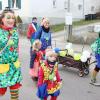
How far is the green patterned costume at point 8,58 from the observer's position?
671cm

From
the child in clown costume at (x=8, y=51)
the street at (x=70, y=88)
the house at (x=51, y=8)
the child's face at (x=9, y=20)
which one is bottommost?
the street at (x=70, y=88)

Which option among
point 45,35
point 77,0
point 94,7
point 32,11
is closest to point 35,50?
point 45,35

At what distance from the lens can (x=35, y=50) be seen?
30.9 feet

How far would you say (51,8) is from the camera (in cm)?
3319

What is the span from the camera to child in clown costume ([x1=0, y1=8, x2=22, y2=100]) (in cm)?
671

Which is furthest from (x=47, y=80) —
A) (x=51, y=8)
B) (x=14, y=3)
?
(x=51, y=8)

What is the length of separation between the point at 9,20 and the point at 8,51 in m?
0.50

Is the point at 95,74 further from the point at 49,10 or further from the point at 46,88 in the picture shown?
the point at 49,10

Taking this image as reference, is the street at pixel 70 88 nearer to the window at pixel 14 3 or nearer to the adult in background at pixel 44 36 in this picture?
the adult in background at pixel 44 36

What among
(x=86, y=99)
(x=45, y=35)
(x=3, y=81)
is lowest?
(x=86, y=99)

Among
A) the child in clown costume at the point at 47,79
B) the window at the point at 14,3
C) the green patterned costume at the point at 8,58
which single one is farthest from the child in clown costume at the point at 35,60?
the window at the point at 14,3

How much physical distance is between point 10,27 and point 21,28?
58.2 feet

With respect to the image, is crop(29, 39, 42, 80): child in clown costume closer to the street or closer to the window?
the street

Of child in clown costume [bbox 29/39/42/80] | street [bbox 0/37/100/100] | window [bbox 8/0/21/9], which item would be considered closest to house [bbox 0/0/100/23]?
window [bbox 8/0/21/9]
